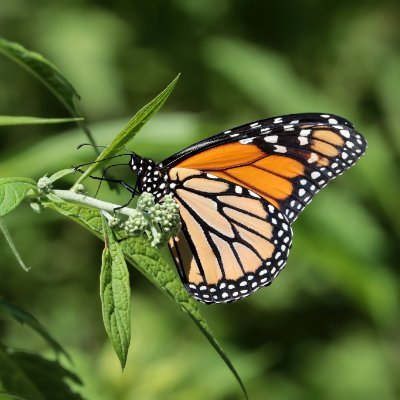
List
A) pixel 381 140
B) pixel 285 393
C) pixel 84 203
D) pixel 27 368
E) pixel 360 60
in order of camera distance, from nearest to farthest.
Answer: pixel 84 203 < pixel 27 368 < pixel 285 393 < pixel 381 140 < pixel 360 60

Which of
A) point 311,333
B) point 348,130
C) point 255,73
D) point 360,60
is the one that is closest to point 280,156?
point 348,130

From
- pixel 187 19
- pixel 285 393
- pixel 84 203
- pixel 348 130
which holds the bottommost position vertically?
pixel 285 393

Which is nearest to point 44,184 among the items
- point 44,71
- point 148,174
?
point 44,71

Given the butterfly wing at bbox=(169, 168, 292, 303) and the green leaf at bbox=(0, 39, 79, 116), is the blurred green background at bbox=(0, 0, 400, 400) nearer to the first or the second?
the butterfly wing at bbox=(169, 168, 292, 303)

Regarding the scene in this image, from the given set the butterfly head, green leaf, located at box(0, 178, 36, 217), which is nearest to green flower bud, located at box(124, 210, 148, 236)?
green leaf, located at box(0, 178, 36, 217)

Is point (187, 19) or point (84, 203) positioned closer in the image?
point (84, 203)

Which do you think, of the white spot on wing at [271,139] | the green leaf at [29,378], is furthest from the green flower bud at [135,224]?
the white spot on wing at [271,139]

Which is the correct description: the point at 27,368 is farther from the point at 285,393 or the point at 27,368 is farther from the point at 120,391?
the point at 285,393
